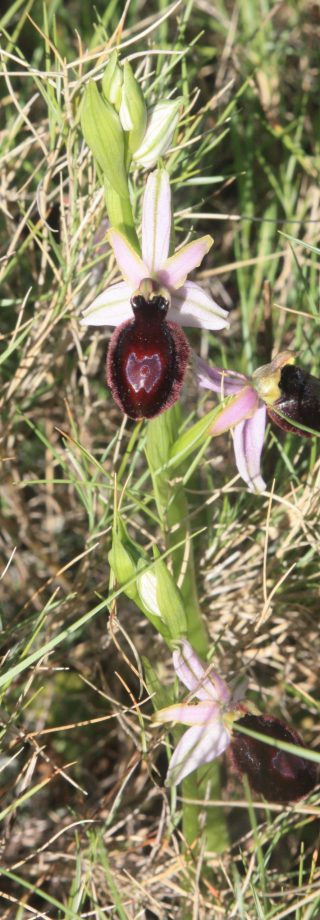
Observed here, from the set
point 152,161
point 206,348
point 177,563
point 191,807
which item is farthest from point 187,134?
point 191,807

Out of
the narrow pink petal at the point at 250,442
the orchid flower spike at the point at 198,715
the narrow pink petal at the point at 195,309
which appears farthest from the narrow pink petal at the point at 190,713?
the narrow pink petal at the point at 195,309

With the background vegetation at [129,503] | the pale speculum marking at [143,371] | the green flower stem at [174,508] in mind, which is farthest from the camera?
the background vegetation at [129,503]

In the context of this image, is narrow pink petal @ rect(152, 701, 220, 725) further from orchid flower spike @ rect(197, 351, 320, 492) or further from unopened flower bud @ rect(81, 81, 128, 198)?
unopened flower bud @ rect(81, 81, 128, 198)

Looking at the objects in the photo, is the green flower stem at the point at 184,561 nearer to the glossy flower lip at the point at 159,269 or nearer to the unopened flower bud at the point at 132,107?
the glossy flower lip at the point at 159,269

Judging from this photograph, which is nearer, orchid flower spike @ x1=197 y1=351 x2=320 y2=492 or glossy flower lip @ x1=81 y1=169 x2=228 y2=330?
glossy flower lip @ x1=81 y1=169 x2=228 y2=330

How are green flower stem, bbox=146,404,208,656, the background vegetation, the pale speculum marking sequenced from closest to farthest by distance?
the pale speculum marking, green flower stem, bbox=146,404,208,656, the background vegetation

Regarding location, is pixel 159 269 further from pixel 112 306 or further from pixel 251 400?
pixel 251 400

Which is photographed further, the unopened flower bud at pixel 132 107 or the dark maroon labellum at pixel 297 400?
the dark maroon labellum at pixel 297 400

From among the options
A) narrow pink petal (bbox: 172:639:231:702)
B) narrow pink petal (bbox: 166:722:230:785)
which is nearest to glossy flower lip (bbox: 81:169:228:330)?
narrow pink petal (bbox: 172:639:231:702)

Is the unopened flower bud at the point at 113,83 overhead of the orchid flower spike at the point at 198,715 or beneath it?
overhead
